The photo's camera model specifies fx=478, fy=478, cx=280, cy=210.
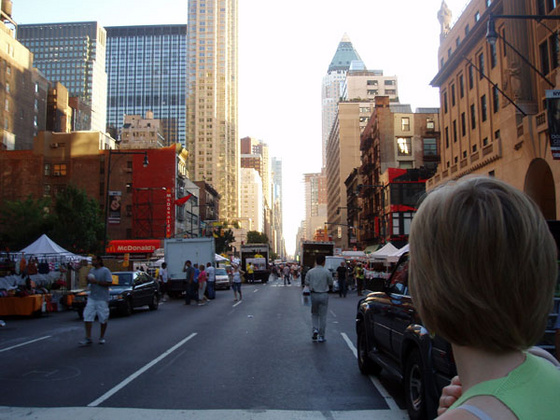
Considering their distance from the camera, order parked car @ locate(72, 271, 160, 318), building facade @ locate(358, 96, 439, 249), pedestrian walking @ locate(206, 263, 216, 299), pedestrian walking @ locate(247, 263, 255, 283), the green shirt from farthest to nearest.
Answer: building facade @ locate(358, 96, 439, 249) → pedestrian walking @ locate(247, 263, 255, 283) → pedestrian walking @ locate(206, 263, 216, 299) → parked car @ locate(72, 271, 160, 318) → the green shirt

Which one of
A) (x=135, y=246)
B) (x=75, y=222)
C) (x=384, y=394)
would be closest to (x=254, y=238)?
(x=135, y=246)

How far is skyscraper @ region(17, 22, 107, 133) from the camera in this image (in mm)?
177375

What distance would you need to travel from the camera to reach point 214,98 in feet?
514

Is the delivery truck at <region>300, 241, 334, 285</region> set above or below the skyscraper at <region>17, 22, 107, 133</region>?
below

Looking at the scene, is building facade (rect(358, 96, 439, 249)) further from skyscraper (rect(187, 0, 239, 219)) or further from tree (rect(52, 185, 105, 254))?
skyscraper (rect(187, 0, 239, 219))

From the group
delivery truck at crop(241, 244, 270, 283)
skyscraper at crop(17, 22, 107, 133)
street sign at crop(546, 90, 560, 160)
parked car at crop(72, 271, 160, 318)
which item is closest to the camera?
street sign at crop(546, 90, 560, 160)

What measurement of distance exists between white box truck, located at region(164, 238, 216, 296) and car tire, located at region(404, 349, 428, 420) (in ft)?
76.0

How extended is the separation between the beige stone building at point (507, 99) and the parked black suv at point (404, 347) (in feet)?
40.3

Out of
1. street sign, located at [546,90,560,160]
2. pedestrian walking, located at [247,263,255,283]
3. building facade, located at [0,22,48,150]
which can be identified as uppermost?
building facade, located at [0,22,48,150]

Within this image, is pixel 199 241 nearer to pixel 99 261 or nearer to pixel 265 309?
pixel 265 309

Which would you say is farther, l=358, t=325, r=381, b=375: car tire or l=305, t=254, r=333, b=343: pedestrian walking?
l=305, t=254, r=333, b=343: pedestrian walking

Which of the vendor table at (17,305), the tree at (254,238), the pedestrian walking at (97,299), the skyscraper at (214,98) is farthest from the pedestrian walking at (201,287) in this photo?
the tree at (254,238)

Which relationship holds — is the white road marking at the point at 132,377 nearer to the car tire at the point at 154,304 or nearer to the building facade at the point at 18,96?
the car tire at the point at 154,304

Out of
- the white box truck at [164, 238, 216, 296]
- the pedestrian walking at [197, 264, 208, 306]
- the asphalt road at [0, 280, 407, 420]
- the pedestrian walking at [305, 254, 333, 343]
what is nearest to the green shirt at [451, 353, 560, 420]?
the asphalt road at [0, 280, 407, 420]
